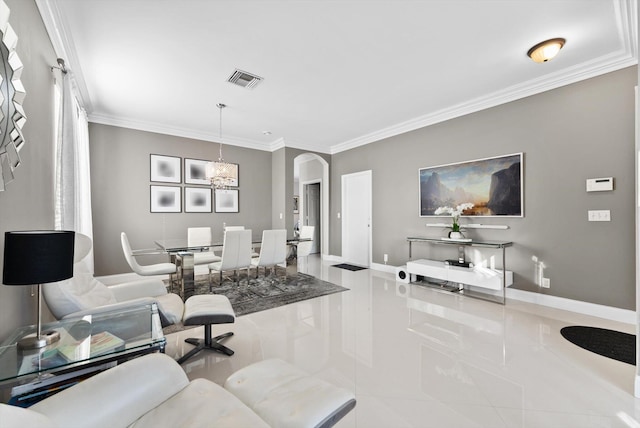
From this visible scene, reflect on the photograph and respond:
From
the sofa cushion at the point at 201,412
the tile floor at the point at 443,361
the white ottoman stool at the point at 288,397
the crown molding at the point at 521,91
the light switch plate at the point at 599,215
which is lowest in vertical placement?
the tile floor at the point at 443,361

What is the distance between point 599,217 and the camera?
2982mm

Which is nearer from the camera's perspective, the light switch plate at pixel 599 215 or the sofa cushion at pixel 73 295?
the sofa cushion at pixel 73 295

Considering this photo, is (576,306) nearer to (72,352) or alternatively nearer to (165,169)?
(72,352)

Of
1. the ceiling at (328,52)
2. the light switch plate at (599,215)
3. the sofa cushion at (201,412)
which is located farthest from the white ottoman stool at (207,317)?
the light switch plate at (599,215)

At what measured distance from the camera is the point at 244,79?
3.35 meters

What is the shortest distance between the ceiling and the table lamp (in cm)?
200

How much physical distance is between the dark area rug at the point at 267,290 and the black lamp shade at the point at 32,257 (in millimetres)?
2175

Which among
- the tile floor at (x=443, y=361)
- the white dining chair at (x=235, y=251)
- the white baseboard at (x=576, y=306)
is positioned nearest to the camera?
the tile floor at (x=443, y=361)

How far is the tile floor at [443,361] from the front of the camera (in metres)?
1.61

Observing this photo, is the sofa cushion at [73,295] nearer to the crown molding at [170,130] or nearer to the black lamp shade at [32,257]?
the black lamp shade at [32,257]

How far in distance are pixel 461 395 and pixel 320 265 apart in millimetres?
4452

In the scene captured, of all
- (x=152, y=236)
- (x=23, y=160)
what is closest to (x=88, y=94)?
(x=152, y=236)

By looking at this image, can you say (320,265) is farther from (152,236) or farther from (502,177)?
(502,177)

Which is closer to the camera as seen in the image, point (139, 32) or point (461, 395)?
point (461, 395)
